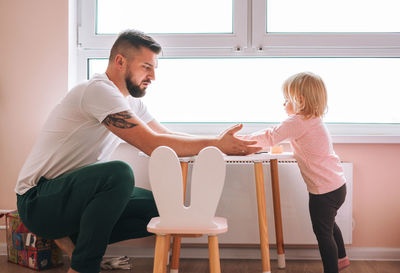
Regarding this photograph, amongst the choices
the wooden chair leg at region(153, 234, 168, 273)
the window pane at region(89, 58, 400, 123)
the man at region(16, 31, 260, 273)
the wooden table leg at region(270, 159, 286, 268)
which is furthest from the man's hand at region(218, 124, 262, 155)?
the window pane at region(89, 58, 400, 123)

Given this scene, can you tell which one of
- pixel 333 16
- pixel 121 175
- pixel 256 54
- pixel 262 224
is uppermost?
pixel 333 16

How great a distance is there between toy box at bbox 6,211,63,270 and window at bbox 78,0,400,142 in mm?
884

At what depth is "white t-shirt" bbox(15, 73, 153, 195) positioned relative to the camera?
1.77m

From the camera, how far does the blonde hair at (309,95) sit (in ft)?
6.63

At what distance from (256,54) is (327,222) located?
1.04m

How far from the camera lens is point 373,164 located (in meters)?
2.44

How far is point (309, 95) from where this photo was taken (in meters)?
2.03

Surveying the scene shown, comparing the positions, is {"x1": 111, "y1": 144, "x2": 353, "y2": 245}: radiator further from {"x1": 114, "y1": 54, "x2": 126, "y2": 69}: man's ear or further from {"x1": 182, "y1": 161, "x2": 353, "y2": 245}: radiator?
{"x1": 114, "y1": 54, "x2": 126, "y2": 69}: man's ear

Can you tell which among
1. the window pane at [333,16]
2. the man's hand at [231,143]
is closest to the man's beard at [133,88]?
the man's hand at [231,143]

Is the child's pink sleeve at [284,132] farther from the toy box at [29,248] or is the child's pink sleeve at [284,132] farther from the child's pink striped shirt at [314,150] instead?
the toy box at [29,248]

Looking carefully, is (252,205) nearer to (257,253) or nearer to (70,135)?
(257,253)

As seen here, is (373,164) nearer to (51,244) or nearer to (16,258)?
(51,244)

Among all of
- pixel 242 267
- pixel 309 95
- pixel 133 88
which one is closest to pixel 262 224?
pixel 242 267

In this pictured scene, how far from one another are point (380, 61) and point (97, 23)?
161cm
